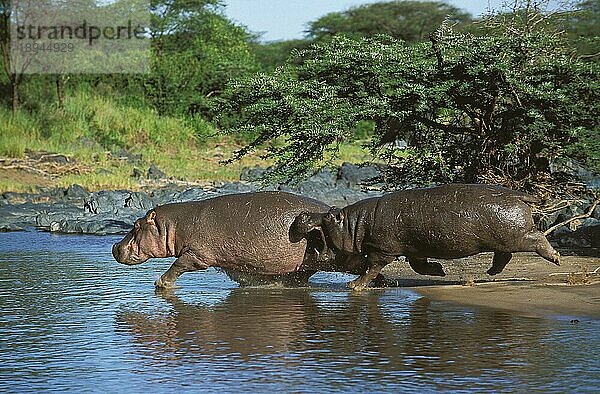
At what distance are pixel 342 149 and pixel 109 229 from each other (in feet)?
45.4

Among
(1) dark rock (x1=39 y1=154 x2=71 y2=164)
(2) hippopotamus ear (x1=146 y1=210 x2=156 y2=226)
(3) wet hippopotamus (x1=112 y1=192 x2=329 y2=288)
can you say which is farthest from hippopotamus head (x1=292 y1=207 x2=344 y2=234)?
(1) dark rock (x1=39 y1=154 x2=71 y2=164)

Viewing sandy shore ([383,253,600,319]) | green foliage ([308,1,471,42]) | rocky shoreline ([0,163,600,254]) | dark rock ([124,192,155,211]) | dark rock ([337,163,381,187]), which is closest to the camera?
sandy shore ([383,253,600,319])

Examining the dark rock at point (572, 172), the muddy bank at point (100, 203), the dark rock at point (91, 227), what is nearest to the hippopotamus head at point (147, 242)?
the dark rock at point (572, 172)

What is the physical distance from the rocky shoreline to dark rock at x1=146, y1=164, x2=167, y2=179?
1.10 meters

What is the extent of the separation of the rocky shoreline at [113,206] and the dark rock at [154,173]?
1.10 meters

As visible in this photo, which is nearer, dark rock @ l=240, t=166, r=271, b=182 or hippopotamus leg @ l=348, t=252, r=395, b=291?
hippopotamus leg @ l=348, t=252, r=395, b=291

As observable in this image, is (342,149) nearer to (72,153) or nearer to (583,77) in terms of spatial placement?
(72,153)

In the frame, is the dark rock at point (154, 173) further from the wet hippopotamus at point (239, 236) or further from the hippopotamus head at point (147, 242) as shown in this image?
the wet hippopotamus at point (239, 236)

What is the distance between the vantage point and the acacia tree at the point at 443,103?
11.2 m

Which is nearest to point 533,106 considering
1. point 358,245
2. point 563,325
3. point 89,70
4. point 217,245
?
point 358,245

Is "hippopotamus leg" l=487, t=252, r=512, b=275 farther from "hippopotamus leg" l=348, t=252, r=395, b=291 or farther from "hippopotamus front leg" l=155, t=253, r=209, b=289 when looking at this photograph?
"hippopotamus front leg" l=155, t=253, r=209, b=289

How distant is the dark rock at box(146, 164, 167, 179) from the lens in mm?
24266

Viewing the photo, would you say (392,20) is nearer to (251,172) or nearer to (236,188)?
(251,172)

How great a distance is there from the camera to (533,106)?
37.1ft
